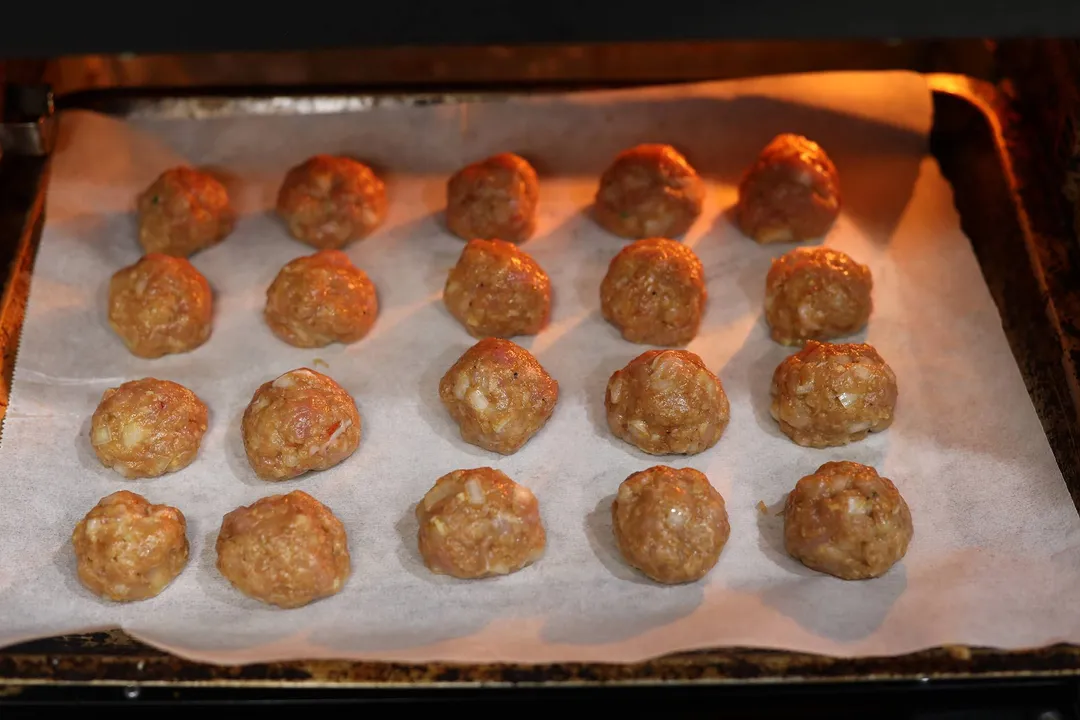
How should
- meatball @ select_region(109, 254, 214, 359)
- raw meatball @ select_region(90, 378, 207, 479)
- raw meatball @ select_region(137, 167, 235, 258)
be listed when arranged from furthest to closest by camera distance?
raw meatball @ select_region(137, 167, 235, 258)
meatball @ select_region(109, 254, 214, 359)
raw meatball @ select_region(90, 378, 207, 479)

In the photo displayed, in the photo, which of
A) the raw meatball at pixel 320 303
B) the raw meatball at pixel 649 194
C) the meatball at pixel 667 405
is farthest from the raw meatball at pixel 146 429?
the raw meatball at pixel 649 194

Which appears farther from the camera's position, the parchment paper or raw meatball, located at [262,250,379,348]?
raw meatball, located at [262,250,379,348]

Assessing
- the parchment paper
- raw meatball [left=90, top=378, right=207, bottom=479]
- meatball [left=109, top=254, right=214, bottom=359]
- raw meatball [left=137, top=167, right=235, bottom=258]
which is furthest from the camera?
raw meatball [left=137, top=167, right=235, bottom=258]

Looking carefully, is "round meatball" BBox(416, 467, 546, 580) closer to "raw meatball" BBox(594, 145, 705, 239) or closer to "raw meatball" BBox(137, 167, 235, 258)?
"raw meatball" BBox(594, 145, 705, 239)

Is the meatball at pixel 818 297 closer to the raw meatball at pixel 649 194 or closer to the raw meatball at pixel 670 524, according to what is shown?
the raw meatball at pixel 649 194

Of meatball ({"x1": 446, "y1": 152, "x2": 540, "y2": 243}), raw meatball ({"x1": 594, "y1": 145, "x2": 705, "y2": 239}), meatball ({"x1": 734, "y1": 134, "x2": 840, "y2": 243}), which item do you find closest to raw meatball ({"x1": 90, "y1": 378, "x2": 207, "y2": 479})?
Answer: meatball ({"x1": 446, "y1": 152, "x2": 540, "y2": 243})

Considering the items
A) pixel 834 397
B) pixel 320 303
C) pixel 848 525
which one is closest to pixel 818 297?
pixel 834 397
